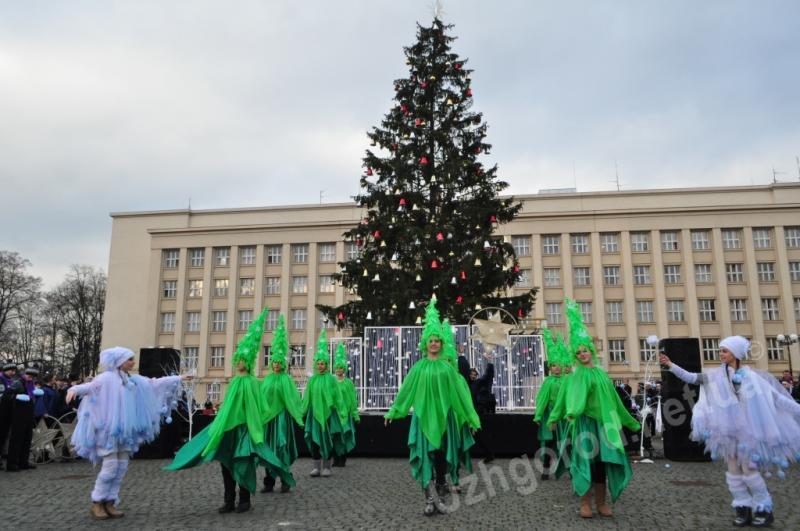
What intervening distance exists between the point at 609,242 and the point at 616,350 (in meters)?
9.11

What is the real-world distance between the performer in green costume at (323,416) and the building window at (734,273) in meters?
48.4

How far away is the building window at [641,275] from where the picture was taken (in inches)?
2050

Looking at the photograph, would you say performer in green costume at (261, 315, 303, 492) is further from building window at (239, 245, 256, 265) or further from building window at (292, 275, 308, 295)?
building window at (239, 245, 256, 265)

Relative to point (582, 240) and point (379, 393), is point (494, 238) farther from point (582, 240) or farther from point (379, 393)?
point (582, 240)

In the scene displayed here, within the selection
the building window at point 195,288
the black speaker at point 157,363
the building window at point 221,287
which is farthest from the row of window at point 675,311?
the black speaker at point 157,363

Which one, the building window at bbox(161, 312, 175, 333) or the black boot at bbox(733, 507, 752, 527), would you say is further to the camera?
the building window at bbox(161, 312, 175, 333)

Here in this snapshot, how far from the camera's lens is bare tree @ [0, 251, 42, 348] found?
48562mm

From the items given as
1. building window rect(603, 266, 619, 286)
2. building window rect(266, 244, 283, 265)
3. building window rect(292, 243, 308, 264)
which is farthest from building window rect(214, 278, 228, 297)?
building window rect(603, 266, 619, 286)

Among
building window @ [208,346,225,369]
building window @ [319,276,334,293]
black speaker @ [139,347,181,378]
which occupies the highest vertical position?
building window @ [319,276,334,293]

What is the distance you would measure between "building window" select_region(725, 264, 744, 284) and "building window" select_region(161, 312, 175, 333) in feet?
157

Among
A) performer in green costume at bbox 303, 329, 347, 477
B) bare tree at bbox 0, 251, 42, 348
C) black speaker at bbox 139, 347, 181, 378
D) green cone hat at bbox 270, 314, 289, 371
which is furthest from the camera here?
bare tree at bbox 0, 251, 42, 348

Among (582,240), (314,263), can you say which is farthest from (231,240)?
(582,240)

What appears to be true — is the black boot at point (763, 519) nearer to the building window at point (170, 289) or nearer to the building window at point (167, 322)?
the building window at point (167, 322)

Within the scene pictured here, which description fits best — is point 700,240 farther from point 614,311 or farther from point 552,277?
point 552,277
